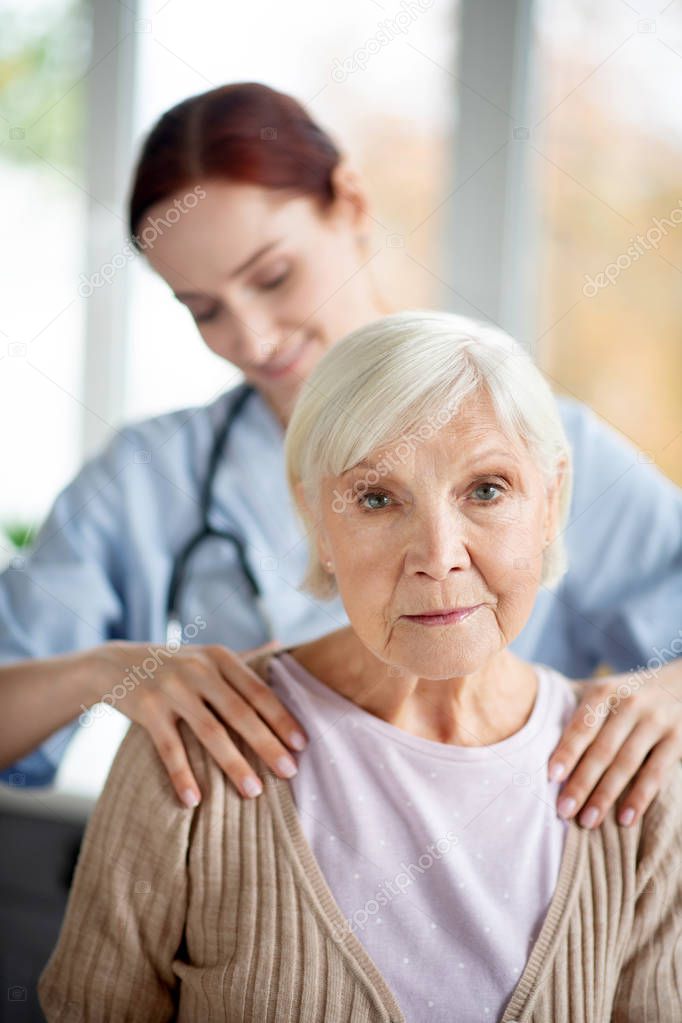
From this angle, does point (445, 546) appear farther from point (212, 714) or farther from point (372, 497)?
point (212, 714)

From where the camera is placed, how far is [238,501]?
125 centimetres

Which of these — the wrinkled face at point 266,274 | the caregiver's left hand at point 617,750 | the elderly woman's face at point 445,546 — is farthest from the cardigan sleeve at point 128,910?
the wrinkled face at point 266,274

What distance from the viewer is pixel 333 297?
117 cm

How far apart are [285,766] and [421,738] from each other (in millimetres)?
130

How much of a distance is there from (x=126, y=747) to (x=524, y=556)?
415 mm

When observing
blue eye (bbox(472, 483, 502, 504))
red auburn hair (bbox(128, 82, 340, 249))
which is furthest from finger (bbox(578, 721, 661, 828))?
red auburn hair (bbox(128, 82, 340, 249))

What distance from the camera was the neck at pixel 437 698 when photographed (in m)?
0.95

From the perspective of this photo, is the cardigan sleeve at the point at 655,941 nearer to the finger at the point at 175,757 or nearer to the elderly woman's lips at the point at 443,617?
the elderly woman's lips at the point at 443,617

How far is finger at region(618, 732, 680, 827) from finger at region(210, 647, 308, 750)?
0.98 feet

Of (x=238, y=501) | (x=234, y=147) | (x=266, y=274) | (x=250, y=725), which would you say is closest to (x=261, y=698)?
(x=250, y=725)

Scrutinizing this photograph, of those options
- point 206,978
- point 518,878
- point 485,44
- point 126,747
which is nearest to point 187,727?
point 126,747

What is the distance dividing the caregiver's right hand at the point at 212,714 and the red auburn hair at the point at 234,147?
529mm

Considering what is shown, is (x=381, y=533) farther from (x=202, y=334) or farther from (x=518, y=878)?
(x=202, y=334)

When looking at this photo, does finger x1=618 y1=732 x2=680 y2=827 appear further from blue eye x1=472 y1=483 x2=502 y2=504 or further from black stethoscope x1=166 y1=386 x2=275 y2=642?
black stethoscope x1=166 y1=386 x2=275 y2=642
